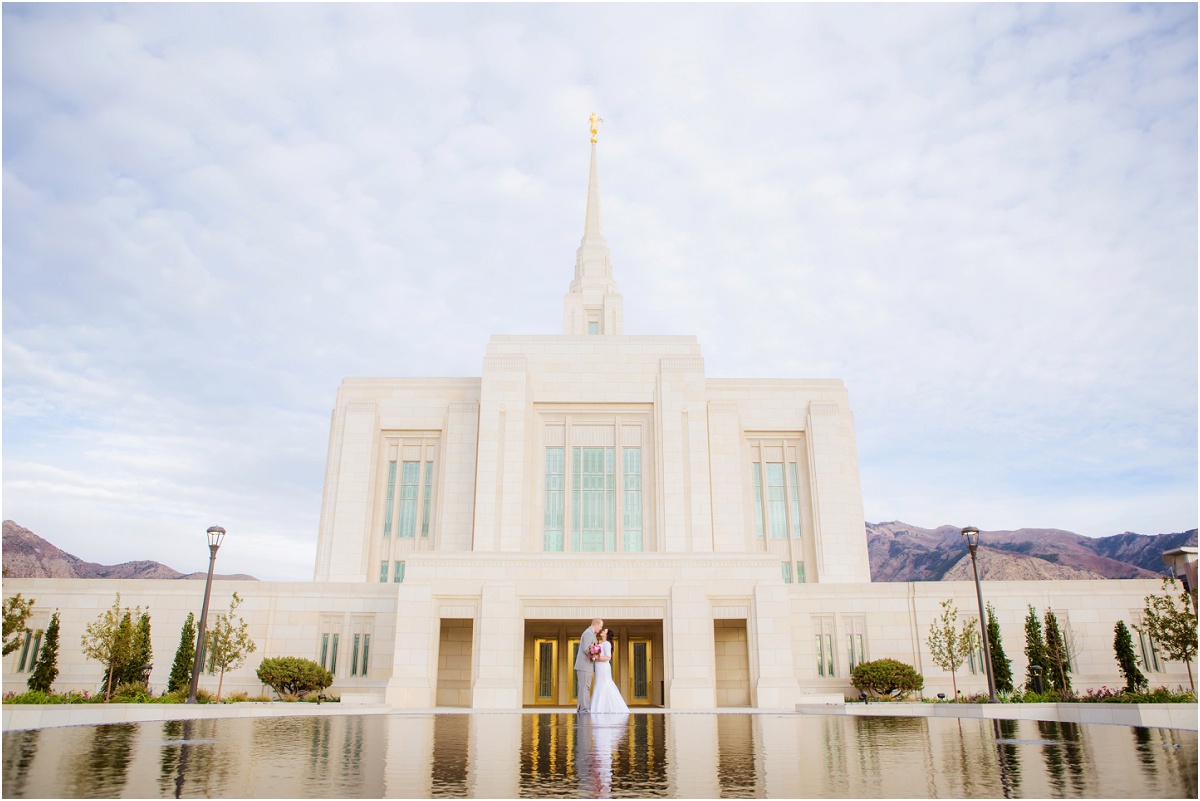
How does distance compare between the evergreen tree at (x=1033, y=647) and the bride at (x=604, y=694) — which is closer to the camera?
the bride at (x=604, y=694)

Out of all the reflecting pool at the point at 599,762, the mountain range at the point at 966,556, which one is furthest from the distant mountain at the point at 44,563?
the reflecting pool at the point at 599,762

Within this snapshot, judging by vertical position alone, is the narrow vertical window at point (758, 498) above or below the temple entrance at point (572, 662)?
above

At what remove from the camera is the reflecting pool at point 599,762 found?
250 inches

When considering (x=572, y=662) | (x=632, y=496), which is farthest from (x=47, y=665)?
(x=632, y=496)

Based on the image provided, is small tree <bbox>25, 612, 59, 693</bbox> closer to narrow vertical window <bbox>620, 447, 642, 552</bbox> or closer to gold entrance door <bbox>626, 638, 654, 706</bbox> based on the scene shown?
gold entrance door <bbox>626, 638, 654, 706</bbox>

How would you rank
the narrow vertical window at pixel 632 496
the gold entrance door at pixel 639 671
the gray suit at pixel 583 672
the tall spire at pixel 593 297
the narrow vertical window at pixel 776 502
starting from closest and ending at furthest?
the gray suit at pixel 583 672 → the gold entrance door at pixel 639 671 → the narrow vertical window at pixel 632 496 → the narrow vertical window at pixel 776 502 → the tall spire at pixel 593 297

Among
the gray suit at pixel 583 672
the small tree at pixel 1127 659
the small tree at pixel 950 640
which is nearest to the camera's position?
the gray suit at pixel 583 672

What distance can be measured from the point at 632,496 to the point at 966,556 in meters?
86.2

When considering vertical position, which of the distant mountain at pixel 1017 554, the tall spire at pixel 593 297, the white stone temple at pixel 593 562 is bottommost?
the white stone temple at pixel 593 562

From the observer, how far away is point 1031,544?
11369 centimetres

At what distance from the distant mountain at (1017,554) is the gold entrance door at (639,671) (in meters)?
76.1

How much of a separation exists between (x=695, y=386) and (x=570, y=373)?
581 cm

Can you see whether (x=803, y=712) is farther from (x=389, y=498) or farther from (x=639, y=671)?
(x=389, y=498)

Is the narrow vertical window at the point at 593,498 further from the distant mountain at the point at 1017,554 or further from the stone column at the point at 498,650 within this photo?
the distant mountain at the point at 1017,554
